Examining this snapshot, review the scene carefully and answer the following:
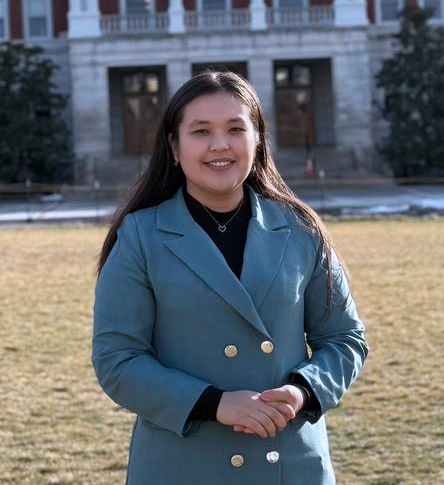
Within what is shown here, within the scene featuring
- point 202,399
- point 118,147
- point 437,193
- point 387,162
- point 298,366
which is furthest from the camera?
point 118,147

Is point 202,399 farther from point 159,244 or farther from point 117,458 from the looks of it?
point 117,458

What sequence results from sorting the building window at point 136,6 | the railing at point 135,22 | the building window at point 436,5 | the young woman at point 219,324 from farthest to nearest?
the building window at point 436,5 < the building window at point 136,6 < the railing at point 135,22 < the young woman at point 219,324

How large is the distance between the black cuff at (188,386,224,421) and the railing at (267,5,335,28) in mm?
40050

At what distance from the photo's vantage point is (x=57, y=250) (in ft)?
65.5

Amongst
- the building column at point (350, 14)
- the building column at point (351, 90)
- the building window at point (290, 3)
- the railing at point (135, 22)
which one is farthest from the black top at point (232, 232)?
the building window at point (290, 3)

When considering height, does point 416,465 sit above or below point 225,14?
below

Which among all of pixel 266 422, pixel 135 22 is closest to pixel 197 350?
pixel 266 422

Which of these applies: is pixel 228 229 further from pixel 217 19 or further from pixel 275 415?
pixel 217 19

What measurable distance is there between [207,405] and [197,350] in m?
0.19

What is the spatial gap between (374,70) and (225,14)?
703 cm

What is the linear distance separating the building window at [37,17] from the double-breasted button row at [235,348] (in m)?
44.4

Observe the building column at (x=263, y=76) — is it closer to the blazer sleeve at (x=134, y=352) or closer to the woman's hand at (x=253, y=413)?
the blazer sleeve at (x=134, y=352)

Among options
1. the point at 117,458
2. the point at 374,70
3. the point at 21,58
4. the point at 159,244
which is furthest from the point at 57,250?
the point at 374,70

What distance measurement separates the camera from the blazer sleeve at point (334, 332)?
3.22m
